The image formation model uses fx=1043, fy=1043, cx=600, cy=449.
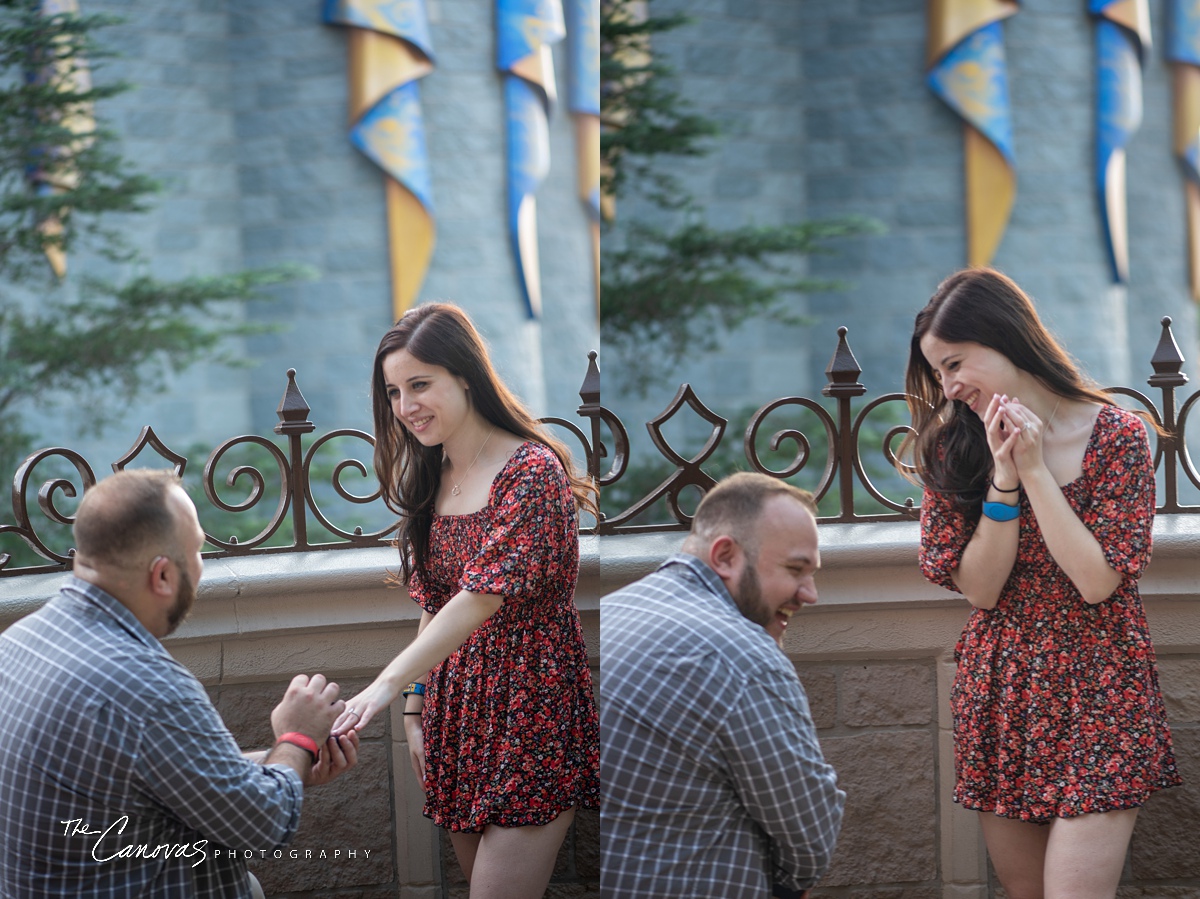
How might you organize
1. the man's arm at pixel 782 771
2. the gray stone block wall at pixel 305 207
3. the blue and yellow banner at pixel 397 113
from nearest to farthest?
the man's arm at pixel 782 771, the gray stone block wall at pixel 305 207, the blue and yellow banner at pixel 397 113

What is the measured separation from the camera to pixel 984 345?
176 cm

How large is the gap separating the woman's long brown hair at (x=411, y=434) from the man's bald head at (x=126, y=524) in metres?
0.49

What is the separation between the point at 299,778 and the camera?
1.68 metres

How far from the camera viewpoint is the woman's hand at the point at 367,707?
1846 mm

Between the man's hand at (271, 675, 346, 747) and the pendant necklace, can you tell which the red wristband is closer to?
the man's hand at (271, 675, 346, 747)

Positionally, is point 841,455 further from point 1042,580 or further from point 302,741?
point 302,741

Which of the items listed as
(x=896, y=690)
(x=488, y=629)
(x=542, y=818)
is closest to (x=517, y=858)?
(x=542, y=818)

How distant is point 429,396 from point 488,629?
44 centimetres

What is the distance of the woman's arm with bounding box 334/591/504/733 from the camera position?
1.83 m

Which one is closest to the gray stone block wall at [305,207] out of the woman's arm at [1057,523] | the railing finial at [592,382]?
the railing finial at [592,382]

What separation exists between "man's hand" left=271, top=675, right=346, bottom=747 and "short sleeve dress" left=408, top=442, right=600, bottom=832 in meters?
0.24

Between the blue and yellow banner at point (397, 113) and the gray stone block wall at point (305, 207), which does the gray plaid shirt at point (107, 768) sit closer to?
the gray stone block wall at point (305, 207)

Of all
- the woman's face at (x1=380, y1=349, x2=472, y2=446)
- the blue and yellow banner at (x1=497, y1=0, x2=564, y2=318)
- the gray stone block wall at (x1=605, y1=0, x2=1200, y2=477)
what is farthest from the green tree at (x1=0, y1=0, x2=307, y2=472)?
the gray stone block wall at (x1=605, y1=0, x2=1200, y2=477)

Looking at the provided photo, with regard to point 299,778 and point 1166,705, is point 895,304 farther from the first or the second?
point 299,778
